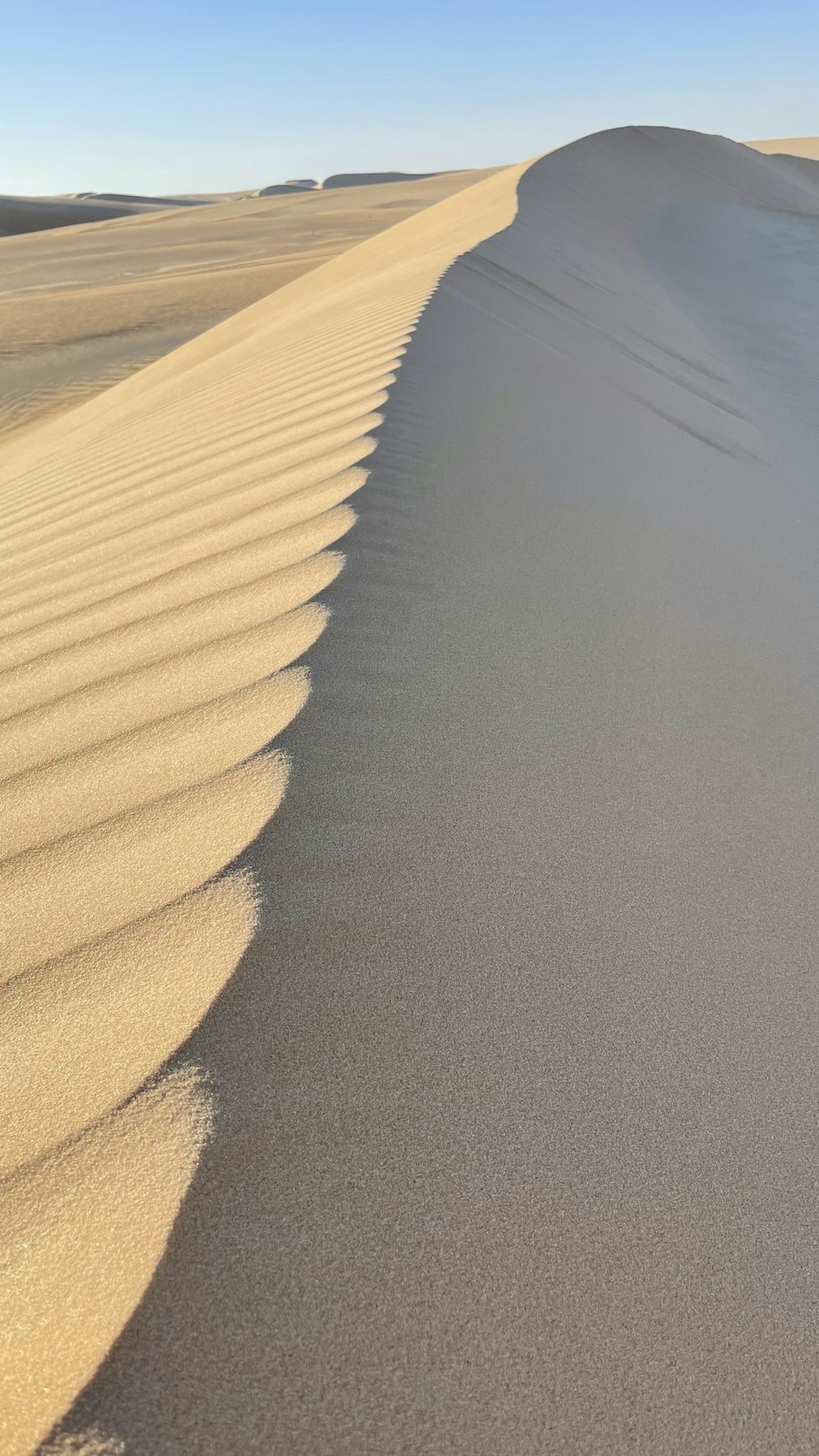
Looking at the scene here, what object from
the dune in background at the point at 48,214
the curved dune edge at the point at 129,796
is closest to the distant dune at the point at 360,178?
the dune in background at the point at 48,214

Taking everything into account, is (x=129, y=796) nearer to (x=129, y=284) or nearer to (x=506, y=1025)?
(x=506, y=1025)

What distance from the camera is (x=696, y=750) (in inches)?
67.1

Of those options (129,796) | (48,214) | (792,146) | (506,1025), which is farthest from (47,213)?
(506,1025)

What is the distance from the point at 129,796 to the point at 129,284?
11.9m

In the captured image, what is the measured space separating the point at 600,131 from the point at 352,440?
14.5m

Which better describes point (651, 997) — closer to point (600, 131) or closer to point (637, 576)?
point (637, 576)

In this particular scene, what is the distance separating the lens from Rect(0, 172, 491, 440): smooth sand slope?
853cm

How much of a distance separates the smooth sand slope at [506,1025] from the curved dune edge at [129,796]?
0.05 ft

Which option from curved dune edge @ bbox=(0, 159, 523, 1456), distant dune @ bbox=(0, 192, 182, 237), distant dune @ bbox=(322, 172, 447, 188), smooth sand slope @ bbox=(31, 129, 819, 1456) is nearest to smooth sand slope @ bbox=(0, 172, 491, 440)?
curved dune edge @ bbox=(0, 159, 523, 1456)

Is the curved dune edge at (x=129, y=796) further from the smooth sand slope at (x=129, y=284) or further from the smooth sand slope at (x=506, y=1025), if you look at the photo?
the smooth sand slope at (x=129, y=284)

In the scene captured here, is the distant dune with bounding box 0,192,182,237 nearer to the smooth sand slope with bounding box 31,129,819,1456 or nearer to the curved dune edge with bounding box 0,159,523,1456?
the curved dune edge with bounding box 0,159,523,1456

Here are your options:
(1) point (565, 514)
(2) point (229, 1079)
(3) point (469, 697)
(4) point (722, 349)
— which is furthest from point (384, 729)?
(4) point (722, 349)

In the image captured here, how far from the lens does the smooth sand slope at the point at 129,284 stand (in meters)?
8.53

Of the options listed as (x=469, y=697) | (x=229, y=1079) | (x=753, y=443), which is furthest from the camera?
(x=753, y=443)
